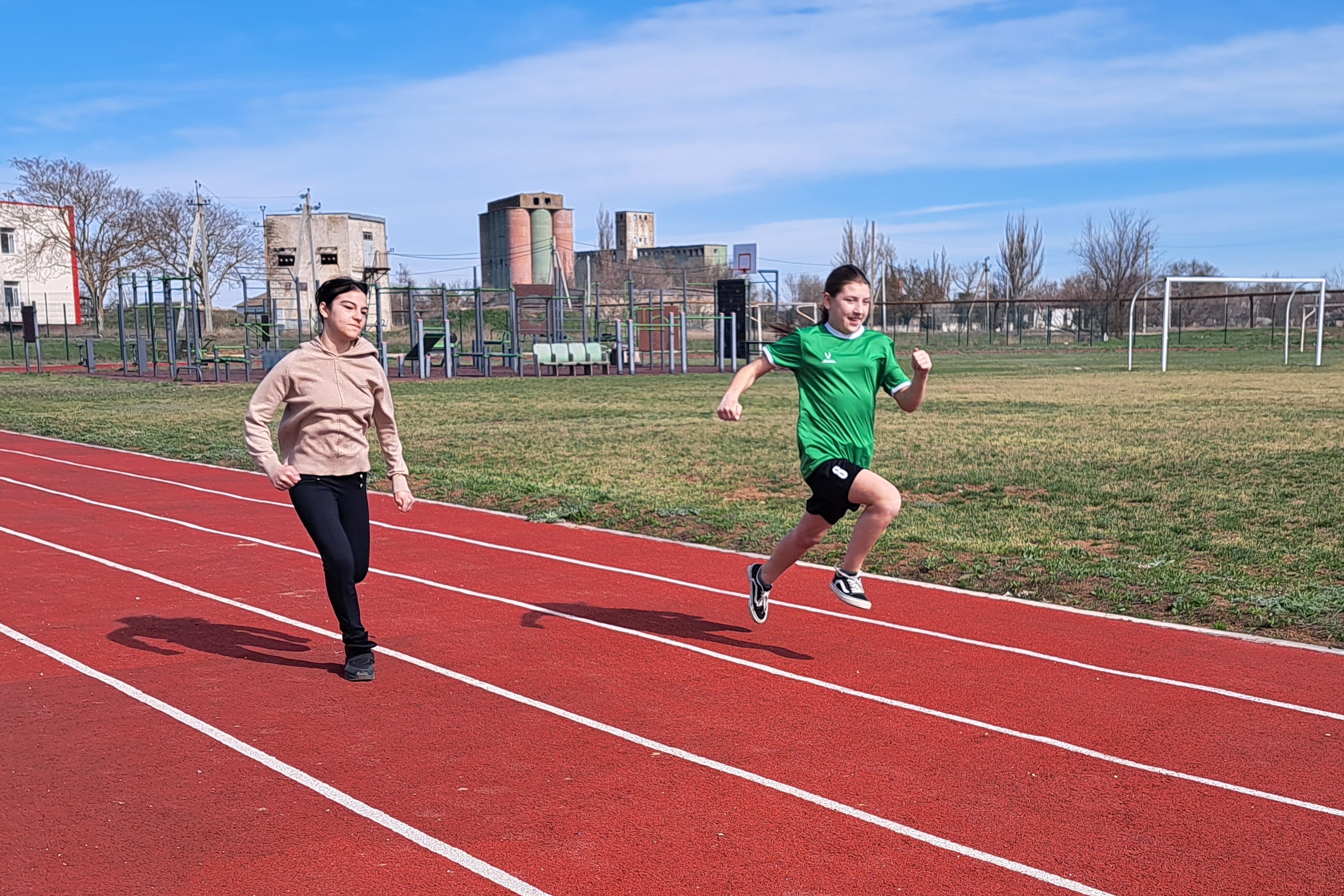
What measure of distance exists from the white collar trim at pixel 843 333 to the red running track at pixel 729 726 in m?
1.49

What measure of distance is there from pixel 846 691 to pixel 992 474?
24.4 feet

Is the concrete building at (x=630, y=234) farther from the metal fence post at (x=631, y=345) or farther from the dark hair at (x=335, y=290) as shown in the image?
the dark hair at (x=335, y=290)

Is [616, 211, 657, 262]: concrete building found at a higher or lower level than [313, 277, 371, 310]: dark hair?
higher

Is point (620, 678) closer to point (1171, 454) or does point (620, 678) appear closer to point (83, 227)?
point (1171, 454)

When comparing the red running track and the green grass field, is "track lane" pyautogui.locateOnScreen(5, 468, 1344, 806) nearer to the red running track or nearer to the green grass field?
the red running track

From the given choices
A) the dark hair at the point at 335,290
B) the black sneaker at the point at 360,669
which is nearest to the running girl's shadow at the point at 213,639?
the black sneaker at the point at 360,669

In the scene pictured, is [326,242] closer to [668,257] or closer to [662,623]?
[668,257]

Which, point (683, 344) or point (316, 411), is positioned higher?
point (316, 411)

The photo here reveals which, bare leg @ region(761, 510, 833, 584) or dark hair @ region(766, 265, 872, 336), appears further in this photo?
bare leg @ region(761, 510, 833, 584)

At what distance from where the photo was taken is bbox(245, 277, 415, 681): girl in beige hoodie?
5352 millimetres

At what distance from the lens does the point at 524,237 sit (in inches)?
3231

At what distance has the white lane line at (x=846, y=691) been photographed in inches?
165

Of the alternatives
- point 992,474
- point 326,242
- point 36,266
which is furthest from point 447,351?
point 326,242

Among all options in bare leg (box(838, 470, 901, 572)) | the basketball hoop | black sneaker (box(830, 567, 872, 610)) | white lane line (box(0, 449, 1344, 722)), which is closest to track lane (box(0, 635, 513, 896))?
bare leg (box(838, 470, 901, 572))
